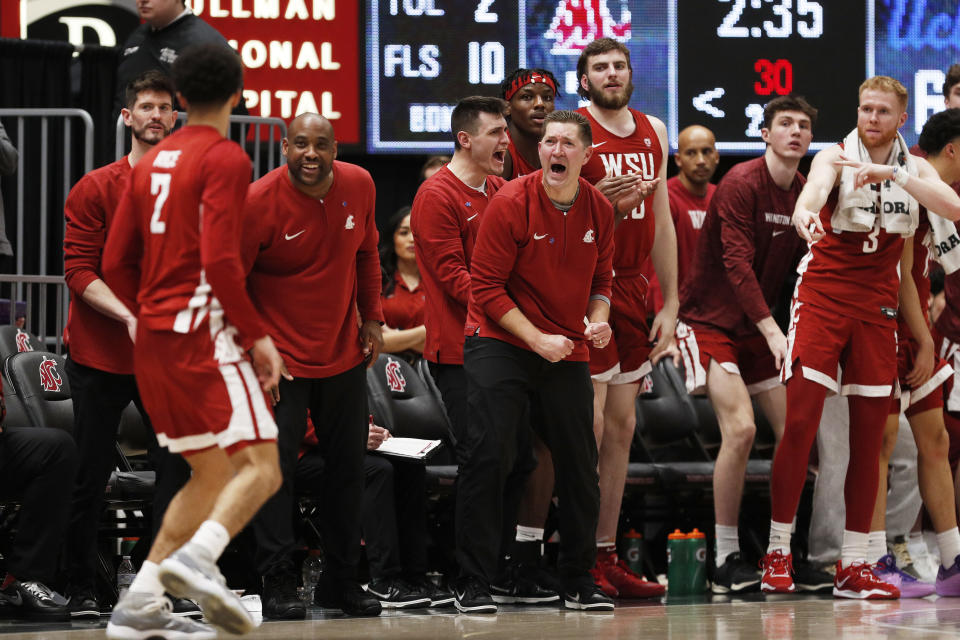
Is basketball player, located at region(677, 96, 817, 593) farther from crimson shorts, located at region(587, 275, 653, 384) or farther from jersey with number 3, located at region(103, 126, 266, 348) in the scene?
jersey with number 3, located at region(103, 126, 266, 348)

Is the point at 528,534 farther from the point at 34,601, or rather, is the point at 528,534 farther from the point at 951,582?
the point at 34,601

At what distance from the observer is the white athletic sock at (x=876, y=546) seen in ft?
21.5

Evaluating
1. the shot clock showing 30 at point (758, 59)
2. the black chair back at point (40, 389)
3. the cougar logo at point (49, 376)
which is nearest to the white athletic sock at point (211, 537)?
the black chair back at point (40, 389)

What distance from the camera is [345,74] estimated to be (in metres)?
9.56

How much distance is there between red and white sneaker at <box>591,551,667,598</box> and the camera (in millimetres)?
6414

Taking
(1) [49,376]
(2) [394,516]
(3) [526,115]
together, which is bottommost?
(2) [394,516]

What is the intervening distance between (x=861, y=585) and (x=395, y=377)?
251 cm

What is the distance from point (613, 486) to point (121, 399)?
234cm

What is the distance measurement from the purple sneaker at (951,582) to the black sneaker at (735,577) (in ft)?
2.80

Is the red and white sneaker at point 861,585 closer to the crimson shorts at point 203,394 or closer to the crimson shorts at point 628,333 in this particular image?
the crimson shorts at point 628,333

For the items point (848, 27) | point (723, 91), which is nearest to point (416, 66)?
point (723, 91)

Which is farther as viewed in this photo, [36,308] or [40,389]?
[36,308]

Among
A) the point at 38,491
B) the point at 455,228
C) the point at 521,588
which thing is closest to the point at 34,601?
the point at 38,491

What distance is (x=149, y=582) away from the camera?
171 inches
